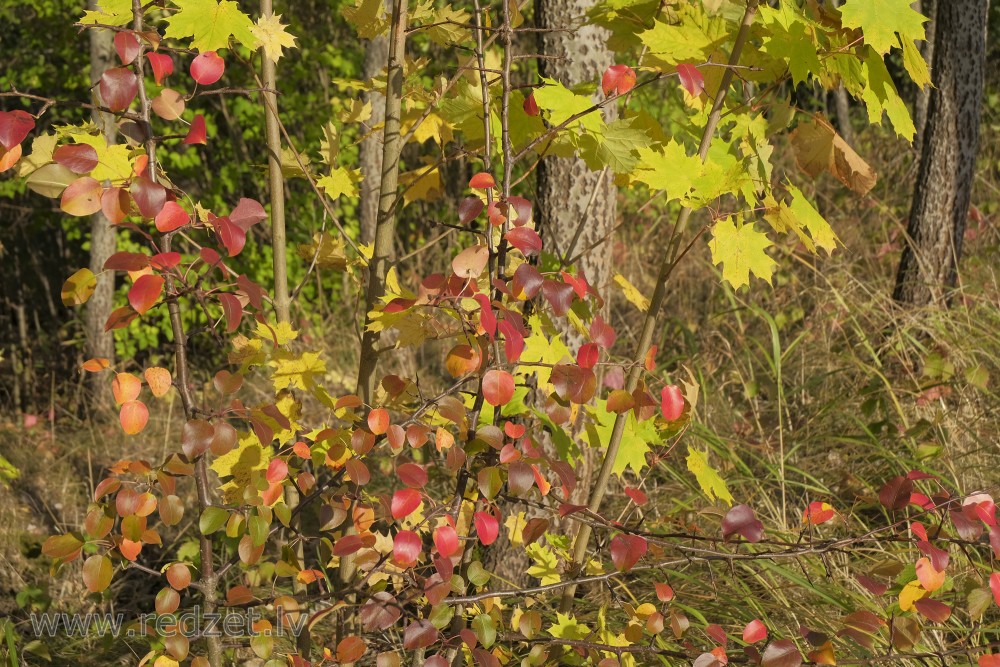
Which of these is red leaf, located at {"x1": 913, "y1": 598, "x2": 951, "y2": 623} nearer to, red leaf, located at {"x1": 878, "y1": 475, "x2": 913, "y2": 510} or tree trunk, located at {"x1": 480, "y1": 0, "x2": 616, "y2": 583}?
red leaf, located at {"x1": 878, "y1": 475, "x2": 913, "y2": 510}

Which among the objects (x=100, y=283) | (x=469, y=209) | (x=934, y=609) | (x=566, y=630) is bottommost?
(x=100, y=283)

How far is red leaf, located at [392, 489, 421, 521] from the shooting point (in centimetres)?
143

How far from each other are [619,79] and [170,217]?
766 mm

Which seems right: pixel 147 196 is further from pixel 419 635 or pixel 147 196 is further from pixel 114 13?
pixel 419 635

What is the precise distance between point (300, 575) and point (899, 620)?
1.11 metres

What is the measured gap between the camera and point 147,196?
127 centimetres

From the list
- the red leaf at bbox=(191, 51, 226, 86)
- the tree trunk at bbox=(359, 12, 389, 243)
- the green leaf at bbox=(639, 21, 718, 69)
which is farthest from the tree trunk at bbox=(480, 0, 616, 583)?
the tree trunk at bbox=(359, 12, 389, 243)

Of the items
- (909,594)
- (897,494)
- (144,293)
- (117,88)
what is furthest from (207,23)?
(909,594)

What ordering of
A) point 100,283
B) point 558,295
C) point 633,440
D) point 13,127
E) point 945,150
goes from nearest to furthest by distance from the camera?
point 13,127 → point 558,295 → point 633,440 → point 945,150 → point 100,283

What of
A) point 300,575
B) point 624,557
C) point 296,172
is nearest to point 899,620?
point 624,557

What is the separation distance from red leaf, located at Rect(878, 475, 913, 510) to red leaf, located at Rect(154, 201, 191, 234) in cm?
121

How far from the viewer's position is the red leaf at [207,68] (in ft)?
4.55

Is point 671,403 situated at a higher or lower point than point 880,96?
lower

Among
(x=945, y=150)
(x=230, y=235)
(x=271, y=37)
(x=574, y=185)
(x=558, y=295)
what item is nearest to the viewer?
(x=230, y=235)
